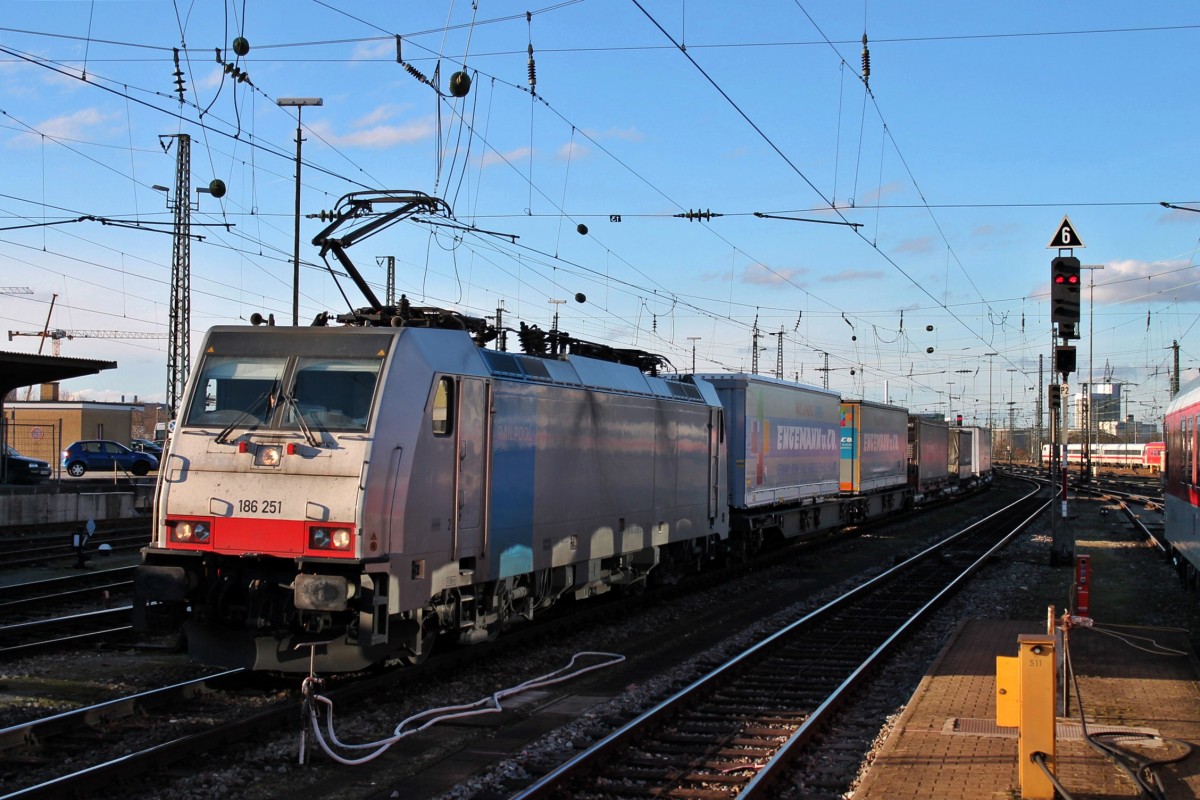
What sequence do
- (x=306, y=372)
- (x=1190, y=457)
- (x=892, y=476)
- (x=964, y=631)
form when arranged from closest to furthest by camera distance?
(x=306, y=372), (x=964, y=631), (x=1190, y=457), (x=892, y=476)

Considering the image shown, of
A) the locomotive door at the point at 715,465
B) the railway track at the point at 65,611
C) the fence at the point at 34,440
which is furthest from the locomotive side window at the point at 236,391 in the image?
the fence at the point at 34,440

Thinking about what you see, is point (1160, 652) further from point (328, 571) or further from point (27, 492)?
point (27, 492)

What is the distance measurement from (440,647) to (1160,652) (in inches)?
318

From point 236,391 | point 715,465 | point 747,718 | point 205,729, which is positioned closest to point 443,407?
point 236,391

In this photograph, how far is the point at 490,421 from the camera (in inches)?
426

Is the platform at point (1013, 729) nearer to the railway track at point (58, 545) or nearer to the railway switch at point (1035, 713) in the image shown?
the railway switch at point (1035, 713)

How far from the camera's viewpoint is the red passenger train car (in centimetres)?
1588

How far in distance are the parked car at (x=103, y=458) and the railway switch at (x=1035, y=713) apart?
38.7 meters

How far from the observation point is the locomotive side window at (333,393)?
940cm

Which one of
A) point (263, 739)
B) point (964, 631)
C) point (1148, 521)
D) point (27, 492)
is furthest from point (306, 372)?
point (1148, 521)

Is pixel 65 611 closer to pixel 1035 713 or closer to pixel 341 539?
pixel 341 539

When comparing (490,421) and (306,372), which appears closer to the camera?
(306,372)

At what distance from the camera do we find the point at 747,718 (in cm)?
963

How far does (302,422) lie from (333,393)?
382 millimetres
